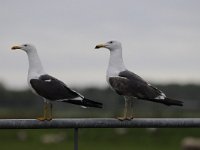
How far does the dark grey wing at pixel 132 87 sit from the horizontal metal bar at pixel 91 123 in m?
1.19

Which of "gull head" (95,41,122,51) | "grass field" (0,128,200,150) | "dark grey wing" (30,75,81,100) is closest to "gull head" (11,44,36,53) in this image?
"dark grey wing" (30,75,81,100)

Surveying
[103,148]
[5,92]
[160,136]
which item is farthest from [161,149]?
[5,92]

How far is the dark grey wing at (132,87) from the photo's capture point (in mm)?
7168

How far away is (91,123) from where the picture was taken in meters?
5.77

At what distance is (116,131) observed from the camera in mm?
55656

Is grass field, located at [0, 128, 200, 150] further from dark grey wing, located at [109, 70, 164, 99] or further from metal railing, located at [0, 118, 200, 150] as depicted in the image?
metal railing, located at [0, 118, 200, 150]

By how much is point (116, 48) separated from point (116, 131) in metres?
48.4

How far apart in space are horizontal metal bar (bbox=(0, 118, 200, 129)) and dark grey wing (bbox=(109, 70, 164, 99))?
119 cm

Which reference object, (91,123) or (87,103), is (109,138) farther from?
(91,123)

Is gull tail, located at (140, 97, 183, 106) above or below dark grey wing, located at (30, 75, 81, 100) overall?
below

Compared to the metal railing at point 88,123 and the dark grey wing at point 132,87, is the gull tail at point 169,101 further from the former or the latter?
the metal railing at point 88,123

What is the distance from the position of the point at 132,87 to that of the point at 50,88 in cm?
79

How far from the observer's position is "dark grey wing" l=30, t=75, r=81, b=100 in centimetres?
712

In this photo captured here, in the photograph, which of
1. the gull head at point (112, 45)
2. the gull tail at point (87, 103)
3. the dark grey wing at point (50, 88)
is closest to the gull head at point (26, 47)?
the dark grey wing at point (50, 88)
